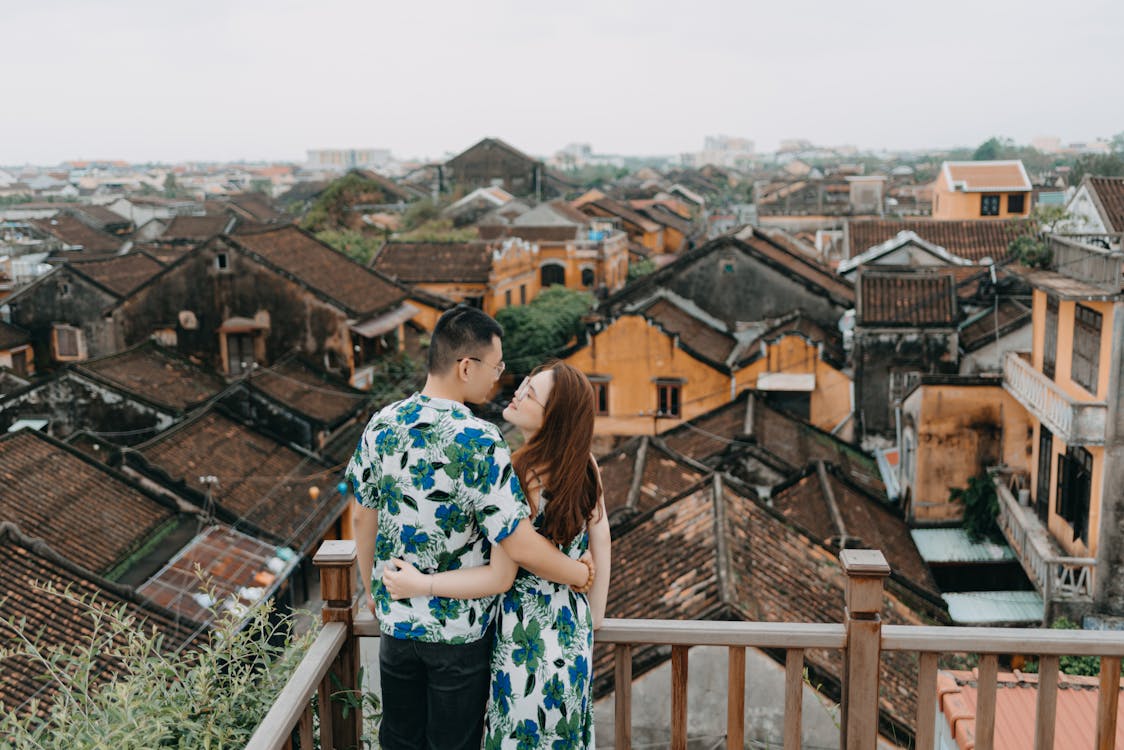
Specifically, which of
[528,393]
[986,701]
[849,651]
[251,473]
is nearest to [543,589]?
[528,393]

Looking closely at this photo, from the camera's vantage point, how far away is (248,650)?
12.0ft

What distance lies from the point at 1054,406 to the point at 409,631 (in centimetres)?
1117

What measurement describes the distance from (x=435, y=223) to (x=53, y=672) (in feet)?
137

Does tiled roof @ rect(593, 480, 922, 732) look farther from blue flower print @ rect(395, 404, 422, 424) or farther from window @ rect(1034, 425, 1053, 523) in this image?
window @ rect(1034, 425, 1053, 523)

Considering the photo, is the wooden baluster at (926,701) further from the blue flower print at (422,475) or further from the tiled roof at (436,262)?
the tiled roof at (436,262)

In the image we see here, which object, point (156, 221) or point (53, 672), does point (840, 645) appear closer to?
point (53, 672)

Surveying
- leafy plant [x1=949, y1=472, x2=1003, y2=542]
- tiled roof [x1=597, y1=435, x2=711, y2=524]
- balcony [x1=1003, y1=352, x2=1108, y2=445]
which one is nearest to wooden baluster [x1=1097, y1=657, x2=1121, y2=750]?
tiled roof [x1=597, y1=435, x2=711, y2=524]

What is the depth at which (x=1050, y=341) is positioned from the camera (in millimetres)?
13648

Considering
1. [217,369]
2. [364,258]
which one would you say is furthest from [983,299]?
[364,258]

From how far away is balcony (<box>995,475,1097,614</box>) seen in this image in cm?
1194

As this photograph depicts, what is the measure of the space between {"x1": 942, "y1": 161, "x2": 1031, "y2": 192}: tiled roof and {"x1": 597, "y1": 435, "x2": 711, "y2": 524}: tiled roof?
90.1 feet

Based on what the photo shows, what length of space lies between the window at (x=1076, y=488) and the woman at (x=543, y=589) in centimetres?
1073

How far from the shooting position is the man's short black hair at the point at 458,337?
3232 mm

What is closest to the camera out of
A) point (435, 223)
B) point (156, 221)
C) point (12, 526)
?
point (12, 526)
